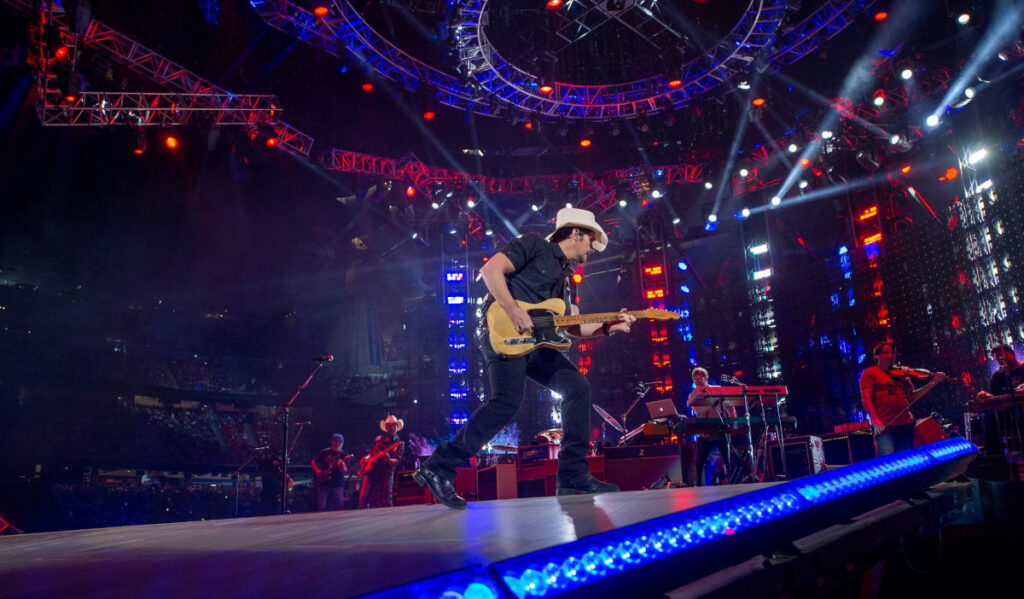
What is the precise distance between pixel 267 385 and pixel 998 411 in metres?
16.7

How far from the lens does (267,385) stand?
18000mm

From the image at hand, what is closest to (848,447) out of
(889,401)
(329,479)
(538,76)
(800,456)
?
(800,456)

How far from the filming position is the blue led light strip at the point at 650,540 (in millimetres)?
681

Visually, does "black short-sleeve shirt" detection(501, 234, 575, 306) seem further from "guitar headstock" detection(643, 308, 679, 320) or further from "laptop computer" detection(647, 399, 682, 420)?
"laptop computer" detection(647, 399, 682, 420)

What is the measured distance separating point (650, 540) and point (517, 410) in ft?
7.77

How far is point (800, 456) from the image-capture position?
8484mm

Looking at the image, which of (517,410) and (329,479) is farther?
(329,479)

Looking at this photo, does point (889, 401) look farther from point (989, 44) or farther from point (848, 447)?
point (989, 44)

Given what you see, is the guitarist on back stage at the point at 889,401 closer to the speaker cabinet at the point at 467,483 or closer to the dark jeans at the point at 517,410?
the dark jeans at the point at 517,410

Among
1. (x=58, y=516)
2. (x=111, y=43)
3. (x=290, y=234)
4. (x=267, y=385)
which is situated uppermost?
(x=111, y=43)

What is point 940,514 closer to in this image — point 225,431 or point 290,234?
point 225,431

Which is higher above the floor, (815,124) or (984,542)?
(815,124)

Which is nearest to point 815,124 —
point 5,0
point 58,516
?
point 5,0

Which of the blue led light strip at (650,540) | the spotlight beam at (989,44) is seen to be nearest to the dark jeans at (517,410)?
the blue led light strip at (650,540)
